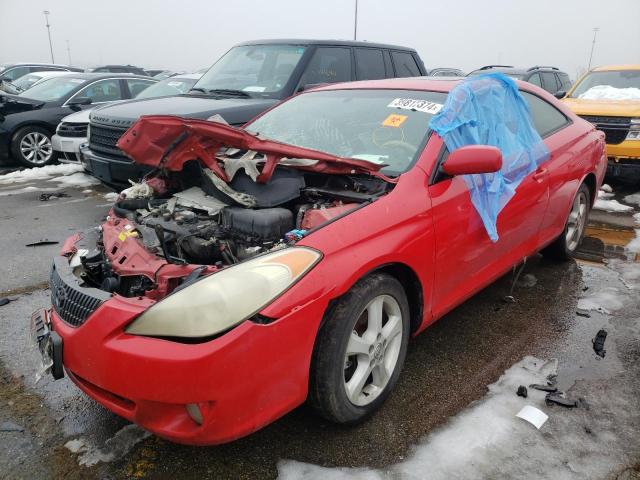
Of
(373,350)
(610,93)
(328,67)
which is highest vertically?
(328,67)

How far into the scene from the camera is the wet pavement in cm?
227

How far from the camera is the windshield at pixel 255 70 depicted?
6352 millimetres

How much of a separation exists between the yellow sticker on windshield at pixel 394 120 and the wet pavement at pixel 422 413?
4.47ft

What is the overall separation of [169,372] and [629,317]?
3258 millimetres

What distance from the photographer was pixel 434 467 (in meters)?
2.25

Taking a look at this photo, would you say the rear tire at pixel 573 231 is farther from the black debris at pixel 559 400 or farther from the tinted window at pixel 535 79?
the tinted window at pixel 535 79

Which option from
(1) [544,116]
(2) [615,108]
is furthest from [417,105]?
(2) [615,108]

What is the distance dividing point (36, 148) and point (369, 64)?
19.8 ft

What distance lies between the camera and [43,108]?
910cm

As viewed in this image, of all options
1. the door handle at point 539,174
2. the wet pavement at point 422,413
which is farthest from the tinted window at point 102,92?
the door handle at point 539,174

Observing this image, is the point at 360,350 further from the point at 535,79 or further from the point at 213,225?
the point at 535,79

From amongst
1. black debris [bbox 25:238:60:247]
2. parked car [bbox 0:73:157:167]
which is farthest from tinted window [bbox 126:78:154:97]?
black debris [bbox 25:238:60:247]

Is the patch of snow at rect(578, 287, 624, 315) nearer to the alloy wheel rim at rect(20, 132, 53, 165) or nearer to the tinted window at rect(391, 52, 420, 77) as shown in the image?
the tinted window at rect(391, 52, 420, 77)

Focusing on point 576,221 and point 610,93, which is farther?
point 610,93
